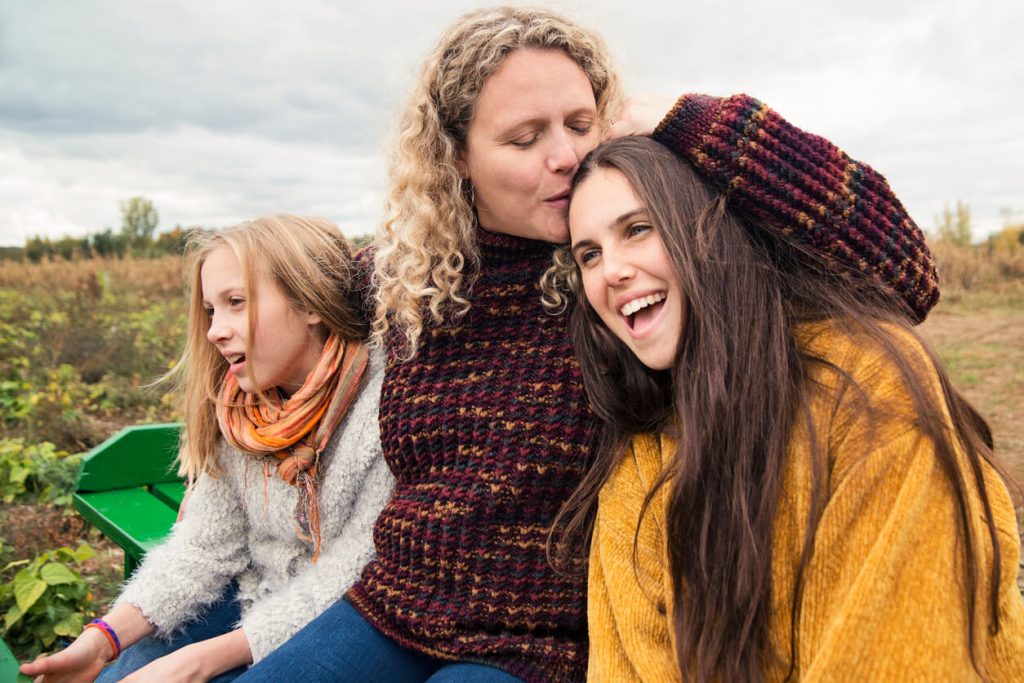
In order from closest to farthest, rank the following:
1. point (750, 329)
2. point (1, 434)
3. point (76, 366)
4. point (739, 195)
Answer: point (750, 329) → point (739, 195) → point (1, 434) → point (76, 366)

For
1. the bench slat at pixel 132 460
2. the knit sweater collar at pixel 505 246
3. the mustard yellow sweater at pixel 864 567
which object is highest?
the knit sweater collar at pixel 505 246

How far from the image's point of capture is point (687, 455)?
148cm

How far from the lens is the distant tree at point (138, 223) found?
13734mm

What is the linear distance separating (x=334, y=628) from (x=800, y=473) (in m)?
1.19

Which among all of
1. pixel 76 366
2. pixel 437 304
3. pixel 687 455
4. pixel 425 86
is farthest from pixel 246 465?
pixel 76 366

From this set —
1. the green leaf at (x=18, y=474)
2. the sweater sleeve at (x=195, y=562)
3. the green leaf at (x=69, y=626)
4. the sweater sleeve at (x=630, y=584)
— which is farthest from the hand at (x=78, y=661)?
the green leaf at (x=18, y=474)

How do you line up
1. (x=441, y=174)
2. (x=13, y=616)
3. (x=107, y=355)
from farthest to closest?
1. (x=107, y=355)
2. (x=13, y=616)
3. (x=441, y=174)

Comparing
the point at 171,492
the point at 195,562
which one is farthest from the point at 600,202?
the point at 171,492

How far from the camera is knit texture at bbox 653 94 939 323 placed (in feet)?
5.18

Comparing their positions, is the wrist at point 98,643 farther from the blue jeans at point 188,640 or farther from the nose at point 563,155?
the nose at point 563,155

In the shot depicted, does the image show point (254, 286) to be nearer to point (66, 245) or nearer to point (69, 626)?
point (69, 626)

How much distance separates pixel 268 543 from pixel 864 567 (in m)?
1.70

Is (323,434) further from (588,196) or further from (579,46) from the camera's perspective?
(579,46)

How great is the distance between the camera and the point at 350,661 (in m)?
1.86
